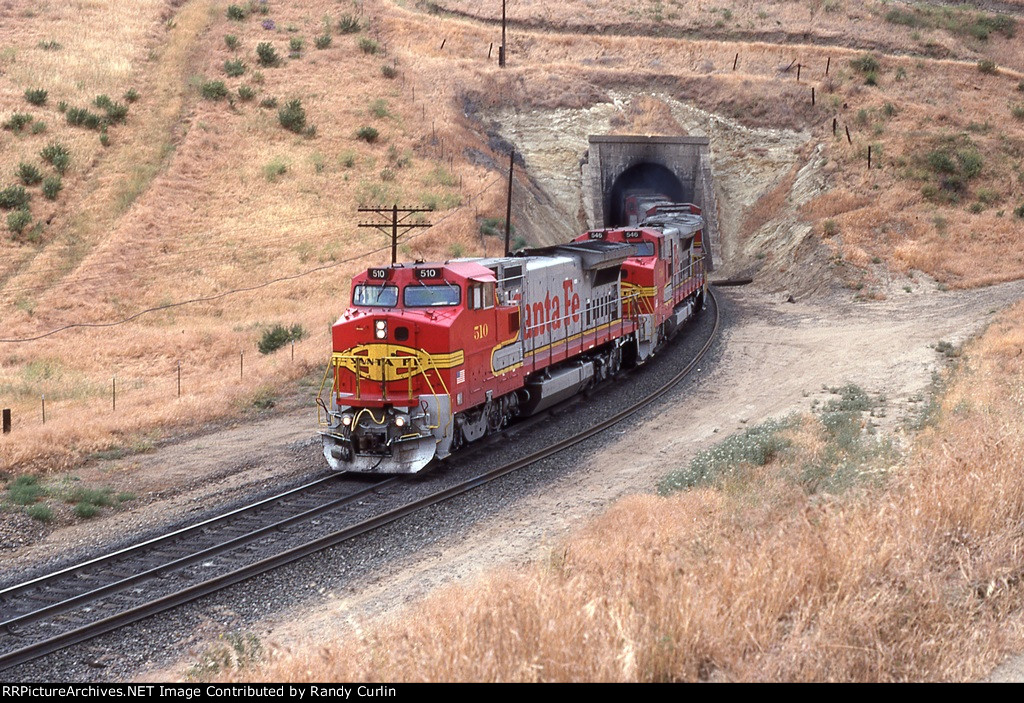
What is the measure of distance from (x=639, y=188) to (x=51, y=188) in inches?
1287

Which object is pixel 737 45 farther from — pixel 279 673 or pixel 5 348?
pixel 279 673

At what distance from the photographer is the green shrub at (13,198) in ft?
135

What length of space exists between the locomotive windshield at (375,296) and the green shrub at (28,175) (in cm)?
3205

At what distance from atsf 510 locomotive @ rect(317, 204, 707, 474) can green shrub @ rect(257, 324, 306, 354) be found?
8176 millimetres

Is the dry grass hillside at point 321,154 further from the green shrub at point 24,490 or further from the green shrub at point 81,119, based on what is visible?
the green shrub at point 24,490

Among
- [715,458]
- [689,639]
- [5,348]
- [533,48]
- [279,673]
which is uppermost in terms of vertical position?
[533,48]

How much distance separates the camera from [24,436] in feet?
65.1

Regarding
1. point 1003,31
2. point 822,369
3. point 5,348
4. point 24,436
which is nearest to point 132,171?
point 5,348

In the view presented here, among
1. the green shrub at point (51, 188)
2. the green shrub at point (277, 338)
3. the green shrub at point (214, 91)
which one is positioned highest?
the green shrub at point (214, 91)

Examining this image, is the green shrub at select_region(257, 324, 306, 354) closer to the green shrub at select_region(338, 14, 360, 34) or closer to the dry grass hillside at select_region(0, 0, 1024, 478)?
the dry grass hillside at select_region(0, 0, 1024, 478)

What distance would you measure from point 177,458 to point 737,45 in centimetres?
5705

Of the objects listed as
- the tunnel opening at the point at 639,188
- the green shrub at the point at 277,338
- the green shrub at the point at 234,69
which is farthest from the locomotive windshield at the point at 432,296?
→ the green shrub at the point at 234,69

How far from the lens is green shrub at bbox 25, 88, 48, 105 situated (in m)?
50.0

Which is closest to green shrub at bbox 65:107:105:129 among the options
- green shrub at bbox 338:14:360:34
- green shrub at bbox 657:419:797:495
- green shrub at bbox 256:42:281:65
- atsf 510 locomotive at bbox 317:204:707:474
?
green shrub at bbox 256:42:281:65
